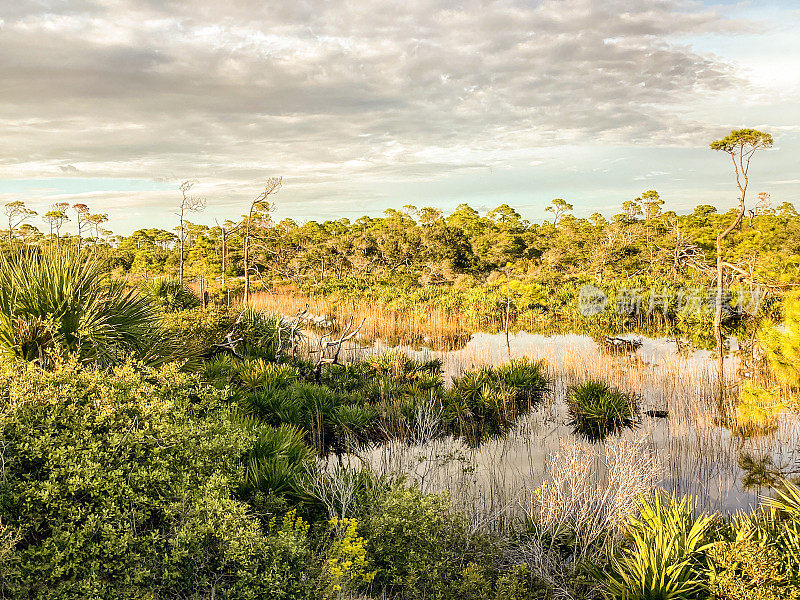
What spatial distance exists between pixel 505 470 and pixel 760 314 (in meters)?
17.6

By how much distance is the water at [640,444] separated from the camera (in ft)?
21.3

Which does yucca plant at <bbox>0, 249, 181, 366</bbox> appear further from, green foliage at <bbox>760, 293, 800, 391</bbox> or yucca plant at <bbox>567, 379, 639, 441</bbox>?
green foliage at <bbox>760, 293, 800, 391</bbox>

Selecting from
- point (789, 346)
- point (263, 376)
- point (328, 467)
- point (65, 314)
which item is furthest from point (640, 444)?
point (65, 314)

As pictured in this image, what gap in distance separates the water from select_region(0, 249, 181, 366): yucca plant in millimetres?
3497

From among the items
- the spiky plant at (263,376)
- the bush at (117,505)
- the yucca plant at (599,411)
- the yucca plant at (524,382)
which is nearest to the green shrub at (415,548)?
the bush at (117,505)

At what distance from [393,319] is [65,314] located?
15.4 meters

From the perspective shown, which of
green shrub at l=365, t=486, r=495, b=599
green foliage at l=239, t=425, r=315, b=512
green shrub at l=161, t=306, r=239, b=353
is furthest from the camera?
green shrub at l=161, t=306, r=239, b=353

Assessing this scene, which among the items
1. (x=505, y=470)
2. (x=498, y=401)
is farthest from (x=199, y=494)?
(x=498, y=401)

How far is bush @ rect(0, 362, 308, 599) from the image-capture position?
10.6 feet

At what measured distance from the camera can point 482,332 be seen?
19609 millimetres

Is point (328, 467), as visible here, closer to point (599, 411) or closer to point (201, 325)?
point (599, 411)

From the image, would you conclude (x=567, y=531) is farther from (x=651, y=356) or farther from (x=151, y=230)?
(x=151, y=230)

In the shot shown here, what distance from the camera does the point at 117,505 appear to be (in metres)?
3.55

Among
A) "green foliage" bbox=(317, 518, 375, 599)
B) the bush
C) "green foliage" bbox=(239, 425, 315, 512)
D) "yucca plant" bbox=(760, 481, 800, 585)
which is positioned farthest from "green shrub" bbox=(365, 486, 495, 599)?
"yucca plant" bbox=(760, 481, 800, 585)
